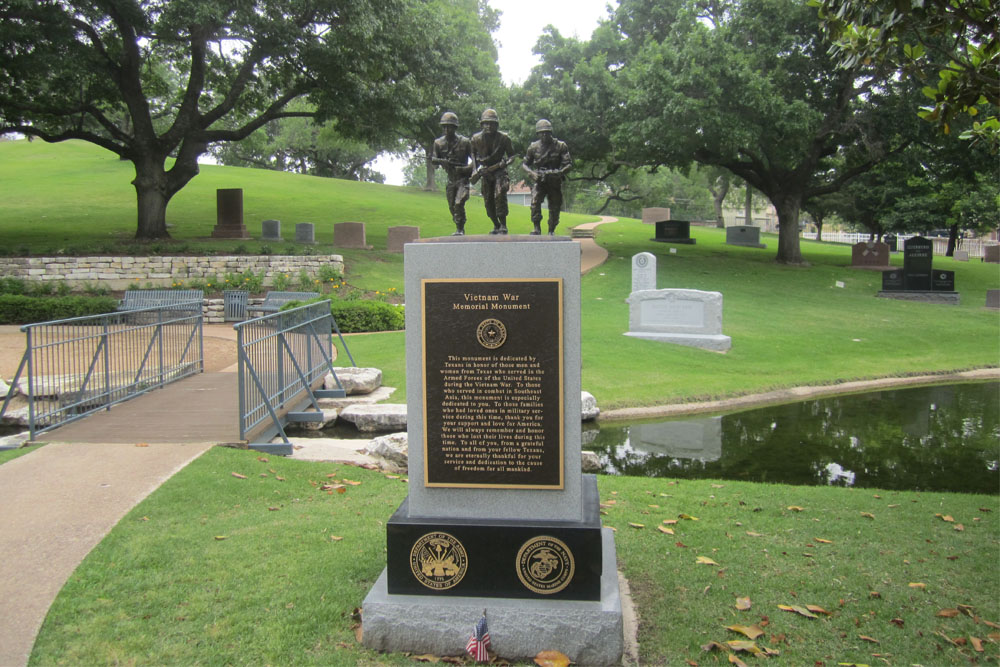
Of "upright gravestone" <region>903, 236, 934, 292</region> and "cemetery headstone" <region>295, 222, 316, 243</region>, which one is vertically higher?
"cemetery headstone" <region>295, 222, 316, 243</region>

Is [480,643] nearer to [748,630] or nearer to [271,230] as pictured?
[748,630]

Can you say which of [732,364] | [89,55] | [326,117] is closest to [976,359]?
[732,364]

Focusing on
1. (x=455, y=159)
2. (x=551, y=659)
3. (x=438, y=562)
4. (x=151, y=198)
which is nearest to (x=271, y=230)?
(x=151, y=198)

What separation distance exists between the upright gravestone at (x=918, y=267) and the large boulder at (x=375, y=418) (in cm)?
2285

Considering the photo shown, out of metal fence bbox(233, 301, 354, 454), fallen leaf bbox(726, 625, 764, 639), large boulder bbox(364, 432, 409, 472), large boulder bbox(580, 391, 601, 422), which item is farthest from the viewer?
large boulder bbox(580, 391, 601, 422)

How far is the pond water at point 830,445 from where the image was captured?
30.1ft

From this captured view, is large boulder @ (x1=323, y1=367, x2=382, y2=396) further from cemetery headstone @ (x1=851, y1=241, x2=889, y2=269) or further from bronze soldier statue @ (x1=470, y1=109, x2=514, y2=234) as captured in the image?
cemetery headstone @ (x1=851, y1=241, x2=889, y2=269)

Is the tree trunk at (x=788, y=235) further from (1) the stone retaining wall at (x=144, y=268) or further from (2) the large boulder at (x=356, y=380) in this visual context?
(2) the large boulder at (x=356, y=380)

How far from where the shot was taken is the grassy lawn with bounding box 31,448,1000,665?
171 inches

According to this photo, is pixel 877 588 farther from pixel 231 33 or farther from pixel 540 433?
pixel 231 33

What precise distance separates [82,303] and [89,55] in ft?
26.9

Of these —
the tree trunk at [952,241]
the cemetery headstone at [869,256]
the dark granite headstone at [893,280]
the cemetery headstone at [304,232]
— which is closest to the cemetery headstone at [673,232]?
the cemetery headstone at [869,256]

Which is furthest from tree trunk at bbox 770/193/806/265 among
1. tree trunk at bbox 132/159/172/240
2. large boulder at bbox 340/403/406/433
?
large boulder at bbox 340/403/406/433

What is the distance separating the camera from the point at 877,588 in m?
5.13
